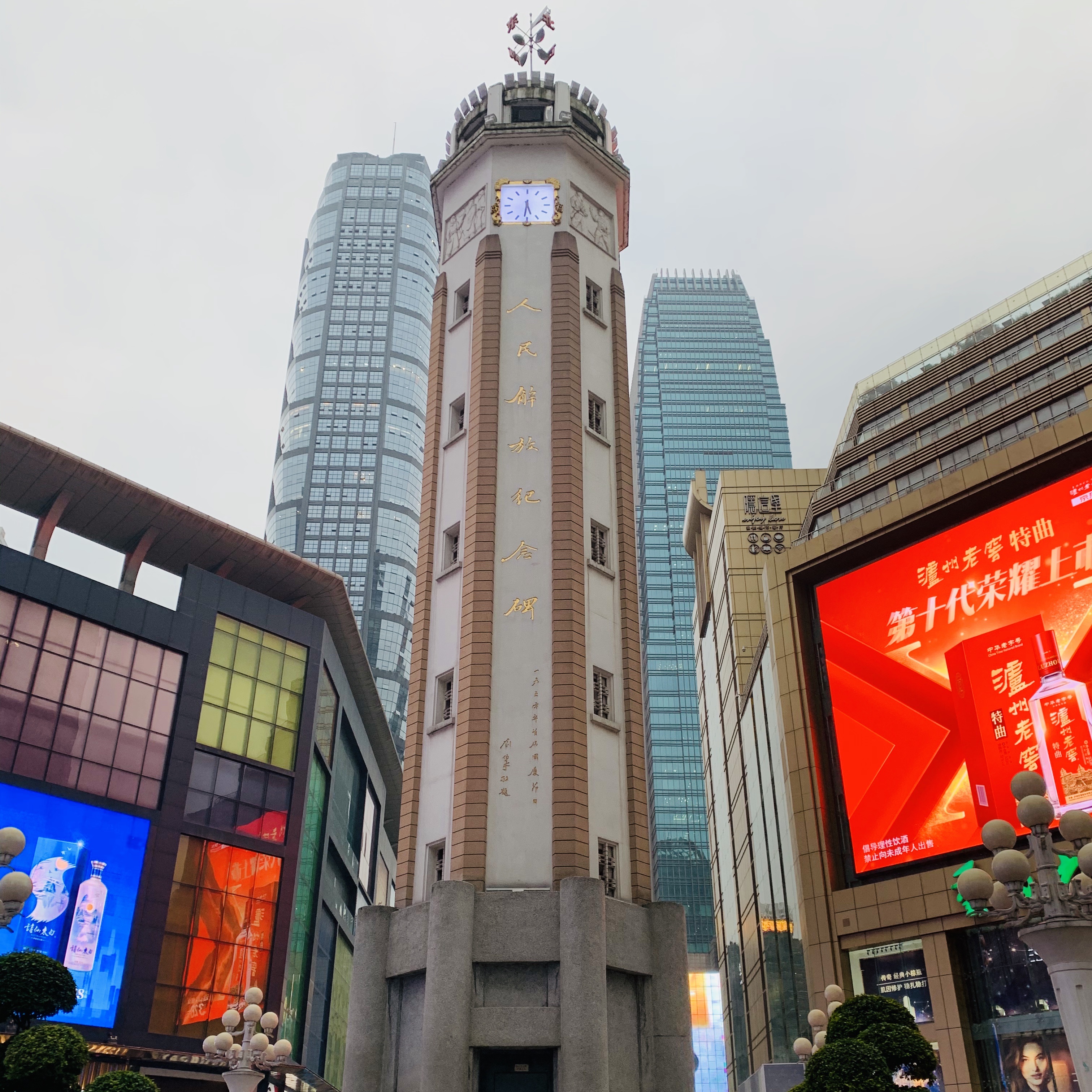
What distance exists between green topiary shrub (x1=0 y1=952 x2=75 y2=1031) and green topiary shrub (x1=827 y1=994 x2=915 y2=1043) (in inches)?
513

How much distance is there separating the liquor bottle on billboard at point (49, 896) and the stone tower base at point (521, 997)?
1886 cm

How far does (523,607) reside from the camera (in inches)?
1332

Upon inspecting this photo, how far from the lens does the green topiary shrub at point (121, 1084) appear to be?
1841 centimetres

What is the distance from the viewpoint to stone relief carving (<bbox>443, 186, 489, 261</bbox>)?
41875mm

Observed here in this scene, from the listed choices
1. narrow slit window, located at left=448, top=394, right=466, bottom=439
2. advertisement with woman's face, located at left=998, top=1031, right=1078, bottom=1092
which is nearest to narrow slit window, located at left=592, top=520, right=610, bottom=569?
narrow slit window, located at left=448, top=394, right=466, bottom=439

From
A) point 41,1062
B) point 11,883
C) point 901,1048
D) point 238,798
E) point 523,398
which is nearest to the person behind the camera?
point 41,1062

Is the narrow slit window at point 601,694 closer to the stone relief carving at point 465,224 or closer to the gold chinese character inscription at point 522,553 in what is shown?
the gold chinese character inscription at point 522,553

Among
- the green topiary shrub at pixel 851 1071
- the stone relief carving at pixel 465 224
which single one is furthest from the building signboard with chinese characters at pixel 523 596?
the green topiary shrub at pixel 851 1071

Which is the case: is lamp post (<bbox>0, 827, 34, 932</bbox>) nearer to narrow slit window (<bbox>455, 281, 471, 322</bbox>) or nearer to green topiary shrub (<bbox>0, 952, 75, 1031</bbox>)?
green topiary shrub (<bbox>0, 952, 75, 1031</bbox>)

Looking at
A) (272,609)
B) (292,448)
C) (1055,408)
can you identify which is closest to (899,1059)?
(1055,408)

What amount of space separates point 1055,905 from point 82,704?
4206 cm

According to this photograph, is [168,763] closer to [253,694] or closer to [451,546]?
[253,694]

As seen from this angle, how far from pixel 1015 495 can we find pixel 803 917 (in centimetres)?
1719

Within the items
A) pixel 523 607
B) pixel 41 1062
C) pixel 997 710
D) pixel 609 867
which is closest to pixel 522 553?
pixel 523 607
